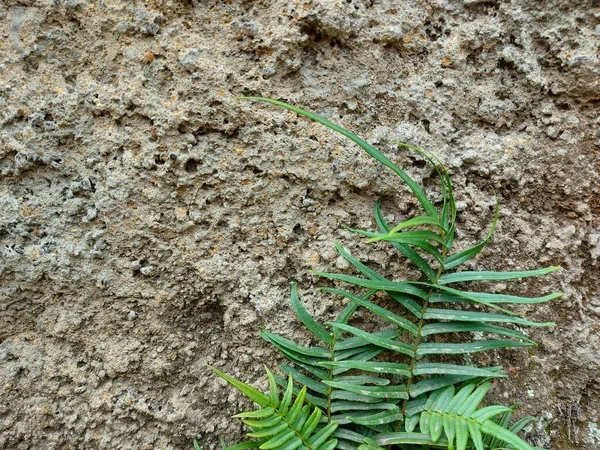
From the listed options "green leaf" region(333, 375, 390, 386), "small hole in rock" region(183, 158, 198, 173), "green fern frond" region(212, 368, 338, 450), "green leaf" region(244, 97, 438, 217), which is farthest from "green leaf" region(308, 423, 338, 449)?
"small hole in rock" region(183, 158, 198, 173)

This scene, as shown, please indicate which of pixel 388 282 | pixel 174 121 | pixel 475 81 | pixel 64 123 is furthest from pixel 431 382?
pixel 64 123

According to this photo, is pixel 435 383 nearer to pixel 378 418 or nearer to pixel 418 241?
pixel 378 418

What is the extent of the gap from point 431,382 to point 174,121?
90cm

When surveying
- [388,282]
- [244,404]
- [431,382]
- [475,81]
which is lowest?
[244,404]

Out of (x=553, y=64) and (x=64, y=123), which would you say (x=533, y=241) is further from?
(x=64, y=123)

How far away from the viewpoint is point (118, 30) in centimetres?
117

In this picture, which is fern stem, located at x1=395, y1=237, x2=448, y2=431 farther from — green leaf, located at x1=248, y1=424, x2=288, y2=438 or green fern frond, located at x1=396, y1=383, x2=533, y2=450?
green leaf, located at x1=248, y1=424, x2=288, y2=438

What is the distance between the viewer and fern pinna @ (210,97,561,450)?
1.04 metres

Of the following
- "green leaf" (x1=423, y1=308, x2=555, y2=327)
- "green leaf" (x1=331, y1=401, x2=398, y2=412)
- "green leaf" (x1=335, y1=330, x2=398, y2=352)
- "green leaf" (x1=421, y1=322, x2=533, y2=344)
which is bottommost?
"green leaf" (x1=331, y1=401, x2=398, y2=412)

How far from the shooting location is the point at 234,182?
1.19 meters

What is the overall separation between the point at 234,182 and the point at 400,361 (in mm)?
629

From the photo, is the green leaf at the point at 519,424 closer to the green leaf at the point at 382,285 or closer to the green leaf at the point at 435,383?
the green leaf at the point at 435,383

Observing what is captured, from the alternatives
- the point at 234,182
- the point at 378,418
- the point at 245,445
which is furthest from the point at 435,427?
the point at 234,182

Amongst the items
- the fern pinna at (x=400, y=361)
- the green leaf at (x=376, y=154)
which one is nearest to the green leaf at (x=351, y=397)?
the fern pinna at (x=400, y=361)
